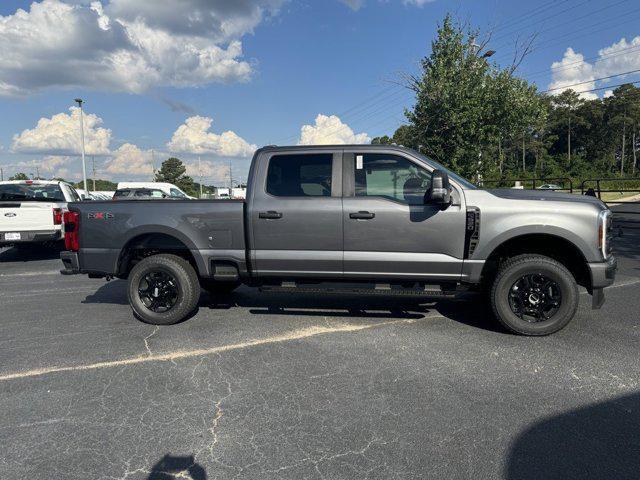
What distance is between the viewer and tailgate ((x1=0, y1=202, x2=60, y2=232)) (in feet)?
29.9

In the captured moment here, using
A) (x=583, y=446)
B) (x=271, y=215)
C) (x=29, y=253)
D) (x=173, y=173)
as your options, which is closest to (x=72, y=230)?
(x=271, y=215)

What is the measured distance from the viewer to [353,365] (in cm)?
385

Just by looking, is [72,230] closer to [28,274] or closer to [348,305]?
[348,305]


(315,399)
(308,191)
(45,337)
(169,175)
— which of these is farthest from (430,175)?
(169,175)

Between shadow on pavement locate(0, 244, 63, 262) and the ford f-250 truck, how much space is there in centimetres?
709

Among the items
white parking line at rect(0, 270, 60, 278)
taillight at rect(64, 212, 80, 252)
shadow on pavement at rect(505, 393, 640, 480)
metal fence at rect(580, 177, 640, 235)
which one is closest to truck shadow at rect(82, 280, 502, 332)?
taillight at rect(64, 212, 80, 252)

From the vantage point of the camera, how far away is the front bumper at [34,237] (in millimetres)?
9203

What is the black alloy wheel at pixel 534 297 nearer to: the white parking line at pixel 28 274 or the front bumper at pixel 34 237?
the white parking line at pixel 28 274

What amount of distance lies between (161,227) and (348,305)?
8.48 ft

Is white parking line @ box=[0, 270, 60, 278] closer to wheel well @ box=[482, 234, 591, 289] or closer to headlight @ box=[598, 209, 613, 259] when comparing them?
wheel well @ box=[482, 234, 591, 289]

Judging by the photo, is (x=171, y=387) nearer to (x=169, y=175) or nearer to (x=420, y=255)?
(x=420, y=255)

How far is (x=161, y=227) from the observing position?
4.97 metres

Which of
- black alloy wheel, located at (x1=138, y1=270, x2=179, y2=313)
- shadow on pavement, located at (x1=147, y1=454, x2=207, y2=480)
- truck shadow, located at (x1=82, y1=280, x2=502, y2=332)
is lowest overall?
shadow on pavement, located at (x1=147, y1=454, x2=207, y2=480)

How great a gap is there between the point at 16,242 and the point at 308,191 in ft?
25.8
